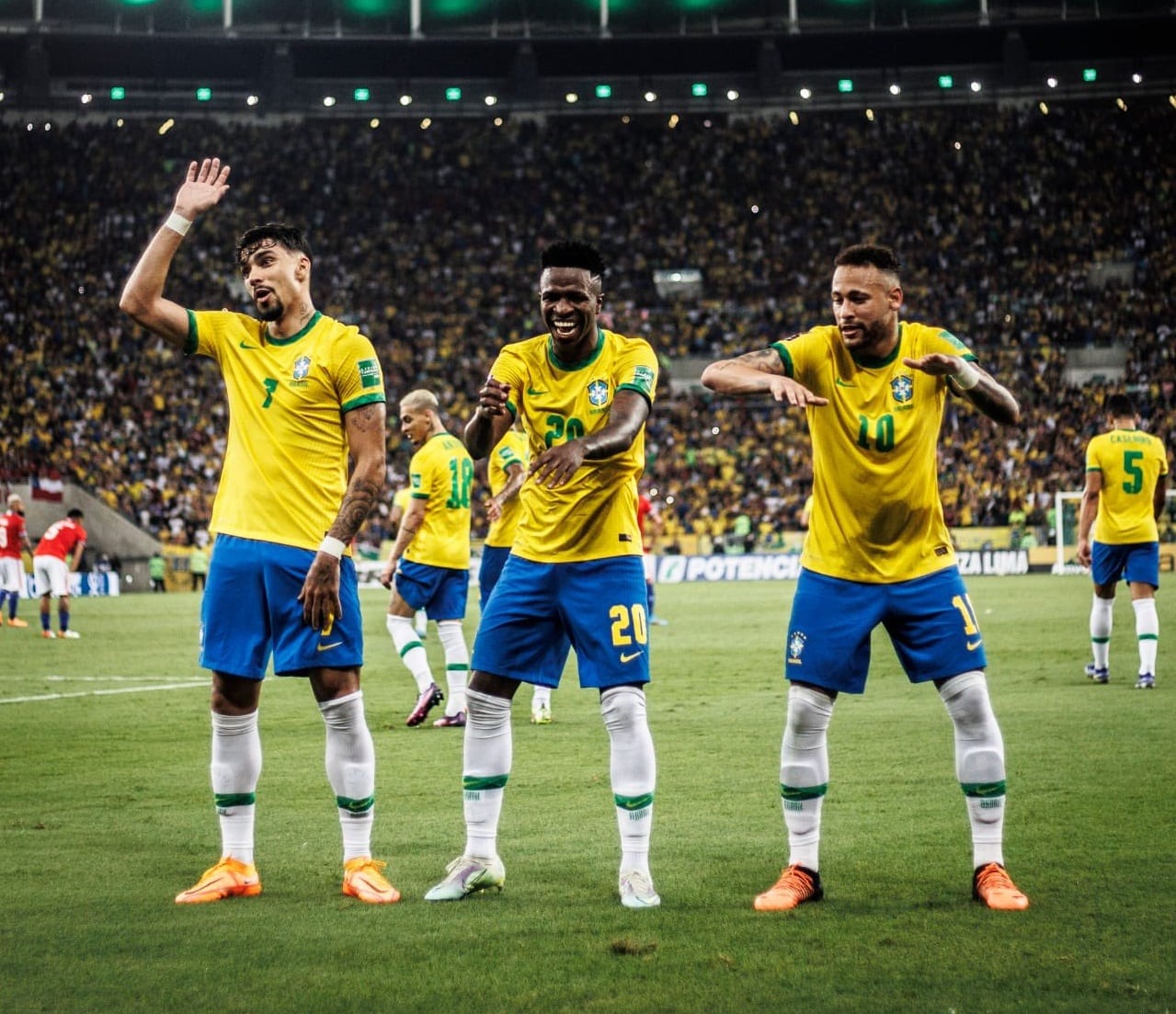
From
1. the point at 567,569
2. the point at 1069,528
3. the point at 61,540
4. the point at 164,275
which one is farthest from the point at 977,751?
the point at 1069,528

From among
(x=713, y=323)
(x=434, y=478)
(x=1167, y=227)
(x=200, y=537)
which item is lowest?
(x=200, y=537)

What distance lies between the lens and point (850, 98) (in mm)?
50594

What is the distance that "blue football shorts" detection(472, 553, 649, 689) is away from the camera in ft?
18.6

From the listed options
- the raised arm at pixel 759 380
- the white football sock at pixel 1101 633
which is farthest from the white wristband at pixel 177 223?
the white football sock at pixel 1101 633

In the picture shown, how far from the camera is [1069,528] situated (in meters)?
38.6

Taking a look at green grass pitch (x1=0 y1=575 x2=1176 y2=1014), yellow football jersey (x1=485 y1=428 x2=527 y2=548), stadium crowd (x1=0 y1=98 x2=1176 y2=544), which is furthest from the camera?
stadium crowd (x1=0 y1=98 x2=1176 y2=544)

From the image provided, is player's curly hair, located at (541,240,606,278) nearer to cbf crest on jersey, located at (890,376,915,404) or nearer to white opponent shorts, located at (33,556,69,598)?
cbf crest on jersey, located at (890,376,915,404)

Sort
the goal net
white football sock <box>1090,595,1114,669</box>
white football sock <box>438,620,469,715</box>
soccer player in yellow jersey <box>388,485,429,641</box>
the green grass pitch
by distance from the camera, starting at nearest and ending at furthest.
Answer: the green grass pitch < white football sock <box>438,620,469,715</box> < white football sock <box>1090,595,1114,669</box> < soccer player in yellow jersey <box>388,485,429,641</box> < the goal net

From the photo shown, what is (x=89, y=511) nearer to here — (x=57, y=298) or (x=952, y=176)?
(x=57, y=298)

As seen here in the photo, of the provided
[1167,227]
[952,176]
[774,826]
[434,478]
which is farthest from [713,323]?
[774,826]

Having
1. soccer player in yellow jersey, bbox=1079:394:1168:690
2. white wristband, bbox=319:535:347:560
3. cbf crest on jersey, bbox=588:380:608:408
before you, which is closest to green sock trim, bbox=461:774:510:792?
white wristband, bbox=319:535:347:560

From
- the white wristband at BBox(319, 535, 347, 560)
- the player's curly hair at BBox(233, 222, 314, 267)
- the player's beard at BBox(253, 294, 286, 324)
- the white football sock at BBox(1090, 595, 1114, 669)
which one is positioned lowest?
the white football sock at BBox(1090, 595, 1114, 669)

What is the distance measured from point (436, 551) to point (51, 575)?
41.7 ft

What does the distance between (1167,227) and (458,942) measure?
47.1m
